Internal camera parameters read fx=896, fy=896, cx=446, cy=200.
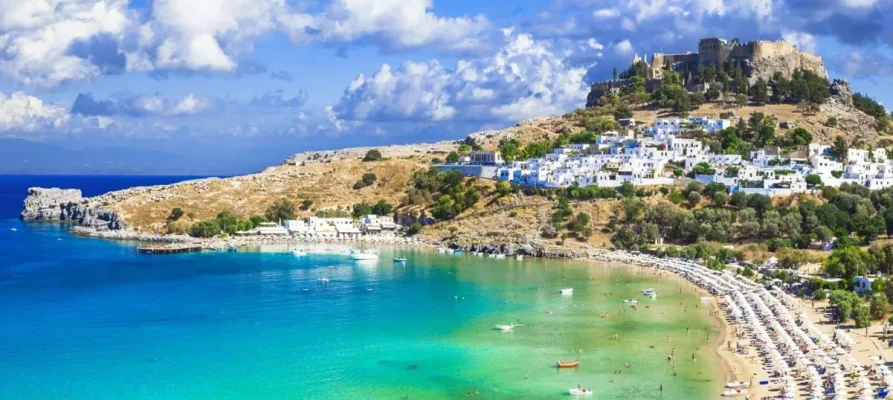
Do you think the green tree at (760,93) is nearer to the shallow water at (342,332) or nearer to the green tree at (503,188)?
the green tree at (503,188)

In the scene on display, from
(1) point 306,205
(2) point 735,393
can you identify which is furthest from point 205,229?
(2) point 735,393

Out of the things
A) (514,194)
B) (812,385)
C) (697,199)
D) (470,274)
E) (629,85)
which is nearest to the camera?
(812,385)

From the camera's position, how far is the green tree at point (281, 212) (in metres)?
95.4

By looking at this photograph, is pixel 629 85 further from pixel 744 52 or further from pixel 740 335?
pixel 740 335

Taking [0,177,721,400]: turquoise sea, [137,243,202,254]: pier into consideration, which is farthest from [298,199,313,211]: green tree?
[0,177,721,400]: turquoise sea

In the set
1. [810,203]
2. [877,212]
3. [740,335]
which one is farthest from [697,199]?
[740,335]

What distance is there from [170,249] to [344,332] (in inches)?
1645

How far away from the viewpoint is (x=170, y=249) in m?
82.0

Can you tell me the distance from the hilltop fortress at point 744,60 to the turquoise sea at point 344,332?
54.8 metres

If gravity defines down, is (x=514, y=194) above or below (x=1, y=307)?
above

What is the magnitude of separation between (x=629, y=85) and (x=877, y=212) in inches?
2057

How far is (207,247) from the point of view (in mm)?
84062

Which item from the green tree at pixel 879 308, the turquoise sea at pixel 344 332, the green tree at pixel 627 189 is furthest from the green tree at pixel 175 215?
the green tree at pixel 879 308

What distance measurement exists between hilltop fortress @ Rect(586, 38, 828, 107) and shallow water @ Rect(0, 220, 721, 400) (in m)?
54.6
